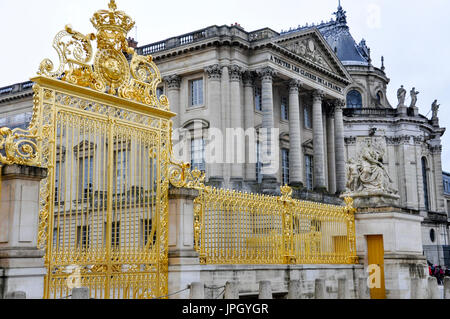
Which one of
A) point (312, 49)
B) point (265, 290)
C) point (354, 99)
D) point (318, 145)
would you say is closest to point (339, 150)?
point (318, 145)

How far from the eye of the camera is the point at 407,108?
60.3 meters

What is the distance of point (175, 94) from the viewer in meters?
40.5

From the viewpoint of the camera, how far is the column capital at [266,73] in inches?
1540

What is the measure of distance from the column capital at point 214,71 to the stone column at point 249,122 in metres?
2.04

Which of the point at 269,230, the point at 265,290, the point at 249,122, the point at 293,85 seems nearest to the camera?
the point at 265,290

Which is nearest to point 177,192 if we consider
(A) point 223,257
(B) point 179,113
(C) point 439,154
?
(A) point 223,257

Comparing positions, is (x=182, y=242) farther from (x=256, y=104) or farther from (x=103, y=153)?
(x=256, y=104)

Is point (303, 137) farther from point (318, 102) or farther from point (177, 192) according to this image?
point (177, 192)

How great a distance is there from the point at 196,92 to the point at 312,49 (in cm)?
954

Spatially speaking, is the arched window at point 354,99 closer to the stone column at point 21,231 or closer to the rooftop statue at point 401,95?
the rooftop statue at point 401,95

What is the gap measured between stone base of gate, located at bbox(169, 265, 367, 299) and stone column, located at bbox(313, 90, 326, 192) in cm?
Result: 2510

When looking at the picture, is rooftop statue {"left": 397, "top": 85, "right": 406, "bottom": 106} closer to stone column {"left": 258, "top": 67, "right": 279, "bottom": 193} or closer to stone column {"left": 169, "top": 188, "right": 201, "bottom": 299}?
stone column {"left": 258, "top": 67, "right": 279, "bottom": 193}

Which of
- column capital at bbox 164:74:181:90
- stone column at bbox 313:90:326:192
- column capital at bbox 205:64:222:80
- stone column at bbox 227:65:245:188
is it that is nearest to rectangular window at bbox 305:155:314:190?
stone column at bbox 313:90:326:192

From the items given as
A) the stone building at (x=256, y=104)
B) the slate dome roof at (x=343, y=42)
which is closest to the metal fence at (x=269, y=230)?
the stone building at (x=256, y=104)
